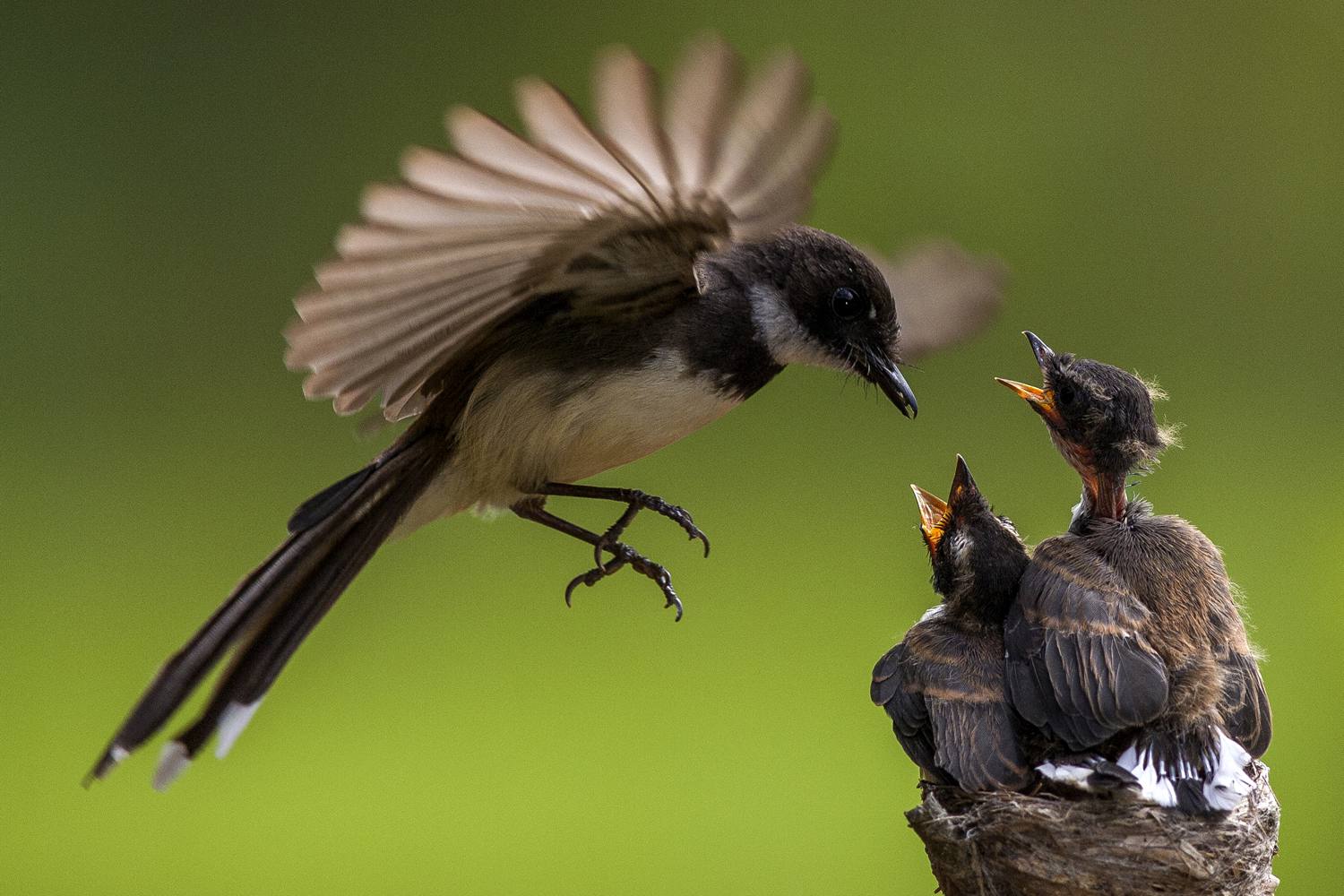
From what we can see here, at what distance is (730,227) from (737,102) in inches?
7.0

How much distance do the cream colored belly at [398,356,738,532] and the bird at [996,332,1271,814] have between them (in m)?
0.40

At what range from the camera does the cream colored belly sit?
1738 mm

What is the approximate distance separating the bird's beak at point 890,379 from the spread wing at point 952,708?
277mm

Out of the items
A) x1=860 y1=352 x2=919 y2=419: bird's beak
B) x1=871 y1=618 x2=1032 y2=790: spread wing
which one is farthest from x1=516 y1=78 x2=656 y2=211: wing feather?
x1=871 y1=618 x2=1032 y2=790: spread wing

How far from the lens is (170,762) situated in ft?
5.32

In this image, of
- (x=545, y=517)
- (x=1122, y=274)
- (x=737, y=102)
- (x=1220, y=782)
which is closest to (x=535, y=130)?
(x=737, y=102)

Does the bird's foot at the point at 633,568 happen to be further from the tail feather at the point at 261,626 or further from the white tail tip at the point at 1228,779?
the white tail tip at the point at 1228,779

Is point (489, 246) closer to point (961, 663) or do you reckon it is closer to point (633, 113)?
point (633, 113)

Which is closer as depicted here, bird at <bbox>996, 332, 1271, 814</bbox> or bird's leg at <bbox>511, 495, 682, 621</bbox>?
bird at <bbox>996, 332, 1271, 814</bbox>

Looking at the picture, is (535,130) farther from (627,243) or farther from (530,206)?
(627,243)

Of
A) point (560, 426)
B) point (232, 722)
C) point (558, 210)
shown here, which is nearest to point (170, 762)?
point (232, 722)

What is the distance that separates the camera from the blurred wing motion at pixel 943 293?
212 centimetres

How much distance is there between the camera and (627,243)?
163 centimetres

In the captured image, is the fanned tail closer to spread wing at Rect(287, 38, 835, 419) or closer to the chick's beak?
the chick's beak
